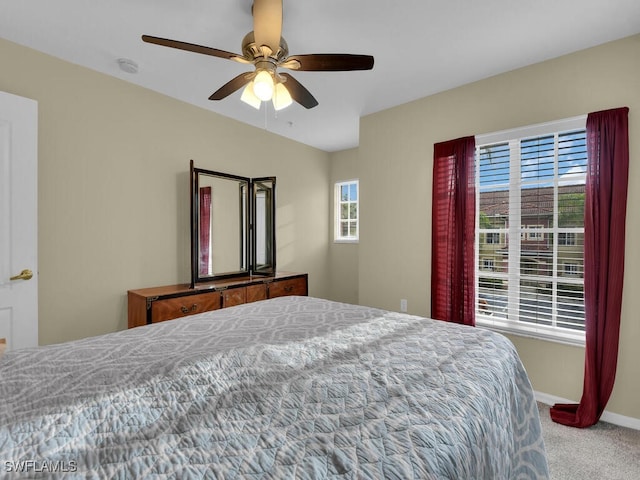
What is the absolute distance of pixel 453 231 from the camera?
2.78 metres

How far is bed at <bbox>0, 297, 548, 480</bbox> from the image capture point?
0.65m

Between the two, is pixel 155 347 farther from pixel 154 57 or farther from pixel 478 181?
pixel 478 181

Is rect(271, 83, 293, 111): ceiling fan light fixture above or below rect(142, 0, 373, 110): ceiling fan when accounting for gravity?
below

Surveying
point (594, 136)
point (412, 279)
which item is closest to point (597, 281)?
point (594, 136)

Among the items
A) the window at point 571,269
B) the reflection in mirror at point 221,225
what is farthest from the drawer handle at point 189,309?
the window at point 571,269

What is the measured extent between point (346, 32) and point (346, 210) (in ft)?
9.70

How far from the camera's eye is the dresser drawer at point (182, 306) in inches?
99.3

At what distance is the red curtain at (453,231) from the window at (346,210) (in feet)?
6.33

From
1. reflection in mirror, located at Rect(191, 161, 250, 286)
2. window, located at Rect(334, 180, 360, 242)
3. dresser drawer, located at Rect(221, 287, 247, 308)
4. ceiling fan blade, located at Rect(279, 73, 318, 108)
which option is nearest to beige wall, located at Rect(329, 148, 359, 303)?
window, located at Rect(334, 180, 360, 242)

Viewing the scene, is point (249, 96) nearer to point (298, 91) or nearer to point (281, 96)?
point (281, 96)

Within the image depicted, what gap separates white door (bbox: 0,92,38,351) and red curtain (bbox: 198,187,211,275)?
125cm

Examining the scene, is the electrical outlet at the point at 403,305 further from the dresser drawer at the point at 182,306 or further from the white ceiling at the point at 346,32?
the white ceiling at the point at 346,32

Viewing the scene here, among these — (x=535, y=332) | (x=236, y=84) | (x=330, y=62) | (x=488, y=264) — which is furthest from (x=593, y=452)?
(x=236, y=84)

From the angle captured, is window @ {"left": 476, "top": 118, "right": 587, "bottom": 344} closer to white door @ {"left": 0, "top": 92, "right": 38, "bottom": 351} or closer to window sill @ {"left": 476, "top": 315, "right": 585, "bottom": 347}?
window sill @ {"left": 476, "top": 315, "right": 585, "bottom": 347}
